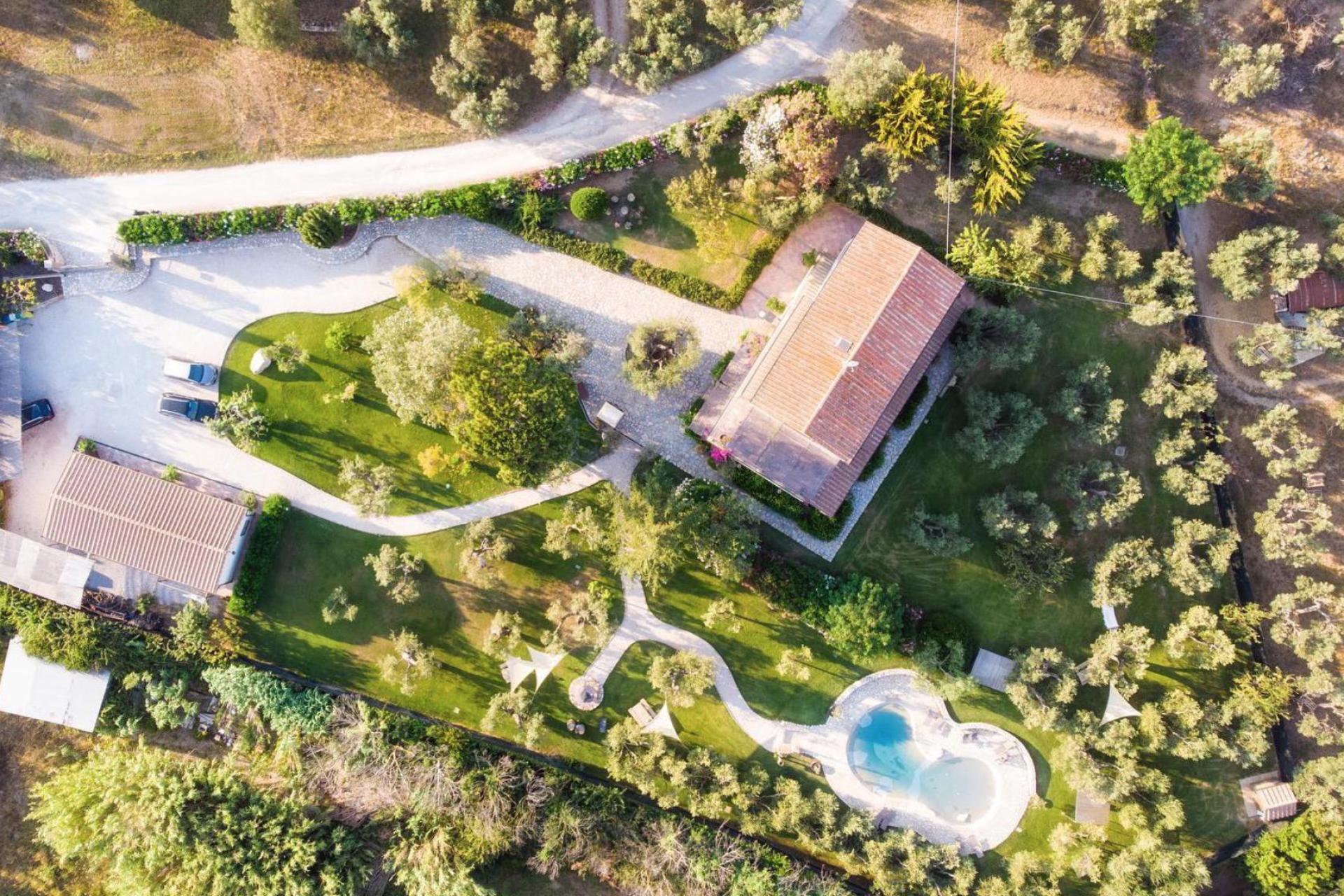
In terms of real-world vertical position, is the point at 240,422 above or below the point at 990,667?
below

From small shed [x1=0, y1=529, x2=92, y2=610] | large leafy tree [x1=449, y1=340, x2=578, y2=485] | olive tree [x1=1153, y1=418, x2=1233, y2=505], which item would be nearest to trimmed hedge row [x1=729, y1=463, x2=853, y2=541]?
large leafy tree [x1=449, y1=340, x2=578, y2=485]

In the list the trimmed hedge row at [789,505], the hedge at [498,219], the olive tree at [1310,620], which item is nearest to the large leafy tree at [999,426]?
the trimmed hedge row at [789,505]

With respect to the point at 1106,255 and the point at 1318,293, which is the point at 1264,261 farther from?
the point at 1106,255

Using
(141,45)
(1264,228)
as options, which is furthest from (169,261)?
(1264,228)

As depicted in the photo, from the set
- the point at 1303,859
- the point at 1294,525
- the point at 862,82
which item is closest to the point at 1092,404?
the point at 1294,525

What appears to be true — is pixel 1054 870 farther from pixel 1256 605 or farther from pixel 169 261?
pixel 169 261

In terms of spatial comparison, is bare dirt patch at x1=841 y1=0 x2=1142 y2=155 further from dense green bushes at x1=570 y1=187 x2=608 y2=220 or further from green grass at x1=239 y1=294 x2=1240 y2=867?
dense green bushes at x1=570 y1=187 x2=608 y2=220

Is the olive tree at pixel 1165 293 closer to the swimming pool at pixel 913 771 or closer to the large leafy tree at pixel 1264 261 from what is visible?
the large leafy tree at pixel 1264 261
